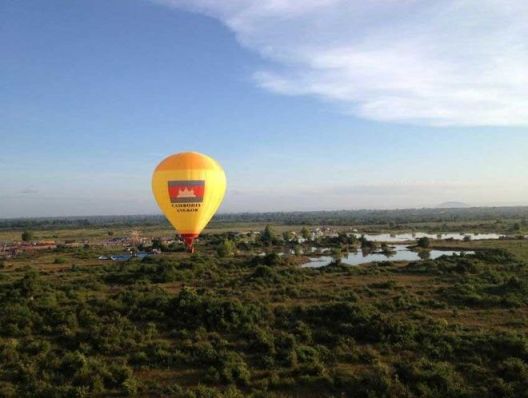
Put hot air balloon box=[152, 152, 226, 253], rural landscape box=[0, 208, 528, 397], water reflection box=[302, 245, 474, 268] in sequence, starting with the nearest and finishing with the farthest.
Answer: rural landscape box=[0, 208, 528, 397] → hot air balloon box=[152, 152, 226, 253] → water reflection box=[302, 245, 474, 268]

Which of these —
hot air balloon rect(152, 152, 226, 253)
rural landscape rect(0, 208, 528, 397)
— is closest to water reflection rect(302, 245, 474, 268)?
hot air balloon rect(152, 152, 226, 253)

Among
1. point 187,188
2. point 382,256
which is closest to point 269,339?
point 187,188

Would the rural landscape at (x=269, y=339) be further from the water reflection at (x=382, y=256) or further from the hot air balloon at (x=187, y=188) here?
the water reflection at (x=382, y=256)

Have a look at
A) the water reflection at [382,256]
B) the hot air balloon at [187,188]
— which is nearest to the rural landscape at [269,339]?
the hot air balloon at [187,188]

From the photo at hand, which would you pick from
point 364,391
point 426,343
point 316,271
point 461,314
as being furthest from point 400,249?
point 364,391

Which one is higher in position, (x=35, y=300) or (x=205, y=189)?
(x=205, y=189)

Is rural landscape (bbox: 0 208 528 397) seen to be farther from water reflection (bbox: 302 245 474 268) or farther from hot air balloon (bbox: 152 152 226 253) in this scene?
water reflection (bbox: 302 245 474 268)

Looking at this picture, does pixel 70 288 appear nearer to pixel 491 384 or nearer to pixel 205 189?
pixel 205 189

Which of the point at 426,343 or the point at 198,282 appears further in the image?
the point at 198,282
